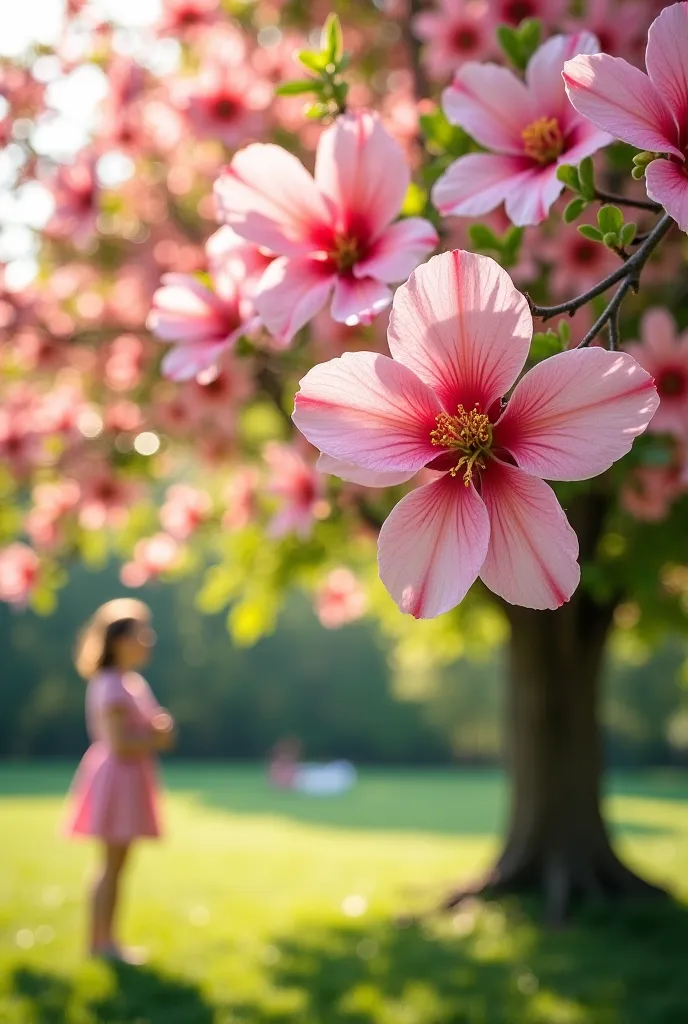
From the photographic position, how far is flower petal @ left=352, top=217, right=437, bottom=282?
976 millimetres

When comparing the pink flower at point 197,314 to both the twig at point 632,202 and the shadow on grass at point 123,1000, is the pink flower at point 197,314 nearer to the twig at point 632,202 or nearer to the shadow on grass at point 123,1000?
the twig at point 632,202

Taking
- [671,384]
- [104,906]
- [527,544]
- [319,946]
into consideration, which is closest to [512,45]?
[671,384]

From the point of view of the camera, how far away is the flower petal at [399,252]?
→ 38.4 inches

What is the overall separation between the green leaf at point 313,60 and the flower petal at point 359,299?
29 centimetres

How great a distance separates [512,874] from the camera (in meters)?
5.34

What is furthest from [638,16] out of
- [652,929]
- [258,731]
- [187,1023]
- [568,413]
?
[258,731]

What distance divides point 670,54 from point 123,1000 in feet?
11.3

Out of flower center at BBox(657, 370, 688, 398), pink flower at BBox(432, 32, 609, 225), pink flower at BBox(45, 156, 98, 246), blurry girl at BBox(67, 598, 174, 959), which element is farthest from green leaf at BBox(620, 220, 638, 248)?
blurry girl at BBox(67, 598, 174, 959)

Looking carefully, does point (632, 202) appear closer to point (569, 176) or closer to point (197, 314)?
point (569, 176)

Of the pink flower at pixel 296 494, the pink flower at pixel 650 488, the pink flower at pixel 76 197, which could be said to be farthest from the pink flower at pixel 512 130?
the pink flower at pixel 76 197

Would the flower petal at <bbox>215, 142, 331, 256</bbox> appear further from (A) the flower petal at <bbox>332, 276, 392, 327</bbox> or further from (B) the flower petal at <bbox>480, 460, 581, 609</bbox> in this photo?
(B) the flower petal at <bbox>480, 460, 581, 609</bbox>

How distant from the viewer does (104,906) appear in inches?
155

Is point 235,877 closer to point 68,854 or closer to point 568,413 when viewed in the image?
point 68,854

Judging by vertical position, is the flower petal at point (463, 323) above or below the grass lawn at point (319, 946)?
above
